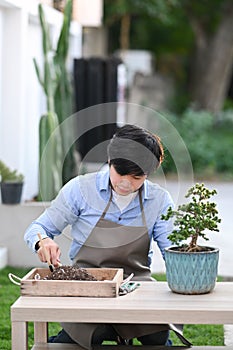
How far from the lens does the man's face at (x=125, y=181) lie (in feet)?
13.0

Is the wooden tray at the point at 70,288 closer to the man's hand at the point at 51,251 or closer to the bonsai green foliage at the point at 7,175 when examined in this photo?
the man's hand at the point at 51,251

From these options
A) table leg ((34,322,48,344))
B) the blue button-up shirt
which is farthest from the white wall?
table leg ((34,322,48,344))

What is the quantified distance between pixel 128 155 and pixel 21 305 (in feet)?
2.64

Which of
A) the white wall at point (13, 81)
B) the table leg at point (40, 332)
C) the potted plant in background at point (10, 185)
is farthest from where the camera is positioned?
the white wall at point (13, 81)

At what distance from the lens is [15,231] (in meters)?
7.04

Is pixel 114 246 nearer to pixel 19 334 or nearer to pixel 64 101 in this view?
pixel 19 334

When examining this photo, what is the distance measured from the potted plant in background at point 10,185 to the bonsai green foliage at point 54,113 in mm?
187

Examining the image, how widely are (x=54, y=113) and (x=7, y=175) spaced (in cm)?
98

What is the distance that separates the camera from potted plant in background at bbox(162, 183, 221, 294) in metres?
3.69

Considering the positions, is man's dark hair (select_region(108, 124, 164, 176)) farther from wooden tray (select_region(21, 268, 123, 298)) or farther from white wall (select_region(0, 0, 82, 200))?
white wall (select_region(0, 0, 82, 200))

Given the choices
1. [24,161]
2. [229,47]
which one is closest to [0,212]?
[24,161]

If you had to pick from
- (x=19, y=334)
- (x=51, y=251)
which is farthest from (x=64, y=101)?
(x=19, y=334)

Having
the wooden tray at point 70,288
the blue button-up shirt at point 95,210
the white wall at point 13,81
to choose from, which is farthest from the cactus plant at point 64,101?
the wooden tray at point 70,288

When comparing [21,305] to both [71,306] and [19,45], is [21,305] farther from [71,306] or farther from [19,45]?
[19,45]
